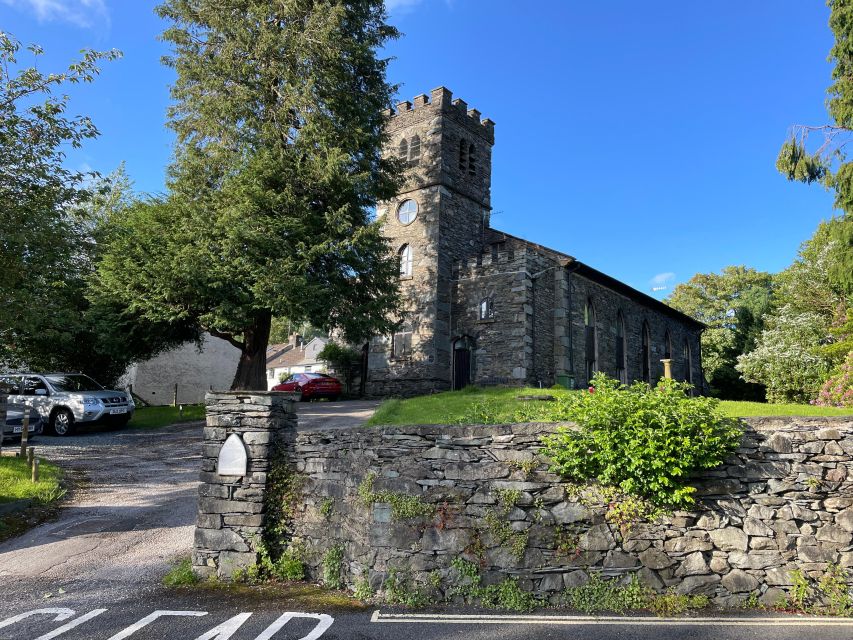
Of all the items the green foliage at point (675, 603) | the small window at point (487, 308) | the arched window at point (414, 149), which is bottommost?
the green foliage at point (675, 603)

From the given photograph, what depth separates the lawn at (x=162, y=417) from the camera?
21.0 metres

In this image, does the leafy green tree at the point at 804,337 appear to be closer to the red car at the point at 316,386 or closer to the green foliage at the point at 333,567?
the red car at the point at 316,386

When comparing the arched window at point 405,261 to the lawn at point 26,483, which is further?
the arched window at point 405,261

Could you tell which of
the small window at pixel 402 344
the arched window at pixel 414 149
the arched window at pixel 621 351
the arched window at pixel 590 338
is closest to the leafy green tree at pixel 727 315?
the arched window at pixel 621 351

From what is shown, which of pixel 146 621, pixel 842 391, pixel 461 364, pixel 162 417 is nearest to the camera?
pixel 146 621

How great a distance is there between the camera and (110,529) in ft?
29.3

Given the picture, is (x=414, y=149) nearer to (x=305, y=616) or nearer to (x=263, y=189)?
(x=263, y=189)

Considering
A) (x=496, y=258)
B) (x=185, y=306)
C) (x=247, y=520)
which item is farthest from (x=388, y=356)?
(x=247, y=520)

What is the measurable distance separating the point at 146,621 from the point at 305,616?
1.62 meters

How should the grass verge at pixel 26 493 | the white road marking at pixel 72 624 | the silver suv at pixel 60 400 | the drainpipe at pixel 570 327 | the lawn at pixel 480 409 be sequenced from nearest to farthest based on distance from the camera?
the white road marking at pixel 72 624 < the grass verge at pixel 26 493 < the lawn at pixel 480 409 < the silver suv at pixel 60 400 < the drainpipe at pixel 570 327

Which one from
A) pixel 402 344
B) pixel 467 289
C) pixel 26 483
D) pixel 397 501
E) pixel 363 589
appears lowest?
pixel 363 589

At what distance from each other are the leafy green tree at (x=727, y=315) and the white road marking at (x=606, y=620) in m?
36.8

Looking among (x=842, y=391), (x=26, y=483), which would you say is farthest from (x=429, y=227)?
(x=26, y=483)

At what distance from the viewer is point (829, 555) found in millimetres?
6039
